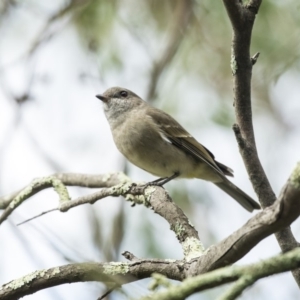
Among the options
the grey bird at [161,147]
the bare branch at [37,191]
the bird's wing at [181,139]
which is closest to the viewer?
the bare branch at [37,191]

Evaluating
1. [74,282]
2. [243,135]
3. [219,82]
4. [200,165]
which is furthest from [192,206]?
[74,282]

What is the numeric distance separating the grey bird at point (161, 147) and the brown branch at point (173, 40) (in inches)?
11.7

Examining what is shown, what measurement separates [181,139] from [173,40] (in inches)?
41.1

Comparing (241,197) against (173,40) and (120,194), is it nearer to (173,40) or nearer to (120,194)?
(173,40)

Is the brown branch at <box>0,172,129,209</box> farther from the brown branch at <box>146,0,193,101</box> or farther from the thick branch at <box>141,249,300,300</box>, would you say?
the thick branch at <box>141,249,300,300</box>

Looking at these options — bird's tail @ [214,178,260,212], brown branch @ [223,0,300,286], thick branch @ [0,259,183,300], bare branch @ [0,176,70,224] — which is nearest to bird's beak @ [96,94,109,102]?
bird's tail @ [214,178,260,212]

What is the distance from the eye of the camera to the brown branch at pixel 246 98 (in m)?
3.12

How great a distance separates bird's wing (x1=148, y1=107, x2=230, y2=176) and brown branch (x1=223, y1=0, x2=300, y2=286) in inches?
102

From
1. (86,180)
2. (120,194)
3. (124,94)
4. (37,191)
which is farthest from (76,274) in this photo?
(124,94)

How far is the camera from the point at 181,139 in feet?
20.4

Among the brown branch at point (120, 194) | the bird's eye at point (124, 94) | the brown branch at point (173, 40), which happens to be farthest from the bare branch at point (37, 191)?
the bird's eye at point (124, 94)

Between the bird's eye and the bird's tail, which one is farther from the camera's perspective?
the bird's eye

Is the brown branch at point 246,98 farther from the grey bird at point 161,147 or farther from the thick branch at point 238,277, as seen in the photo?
the grey bird at point 161,147

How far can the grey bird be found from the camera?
5820mm
